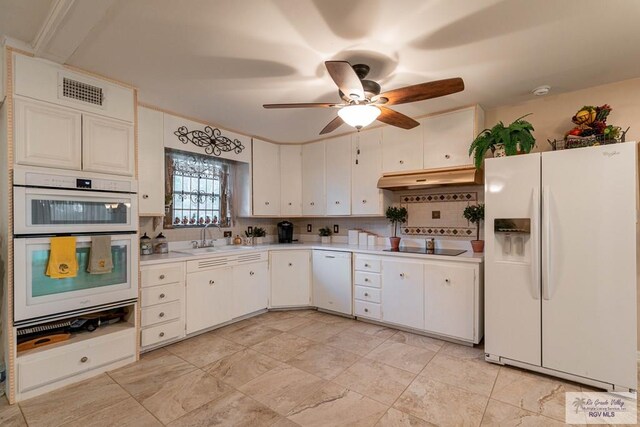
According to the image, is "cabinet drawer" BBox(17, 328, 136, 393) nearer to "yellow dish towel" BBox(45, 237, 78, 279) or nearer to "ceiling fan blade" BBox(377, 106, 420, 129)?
"yellow dish towel" BBox(45, 237, 78, 279)

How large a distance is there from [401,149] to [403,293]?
167cm

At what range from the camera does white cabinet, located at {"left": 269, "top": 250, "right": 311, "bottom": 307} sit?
157 inches

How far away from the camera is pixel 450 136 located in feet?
10.5

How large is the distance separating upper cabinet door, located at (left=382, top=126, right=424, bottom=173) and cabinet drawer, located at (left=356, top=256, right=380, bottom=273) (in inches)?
44.0

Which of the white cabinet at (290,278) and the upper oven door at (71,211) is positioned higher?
the upper oven door at (71,211)

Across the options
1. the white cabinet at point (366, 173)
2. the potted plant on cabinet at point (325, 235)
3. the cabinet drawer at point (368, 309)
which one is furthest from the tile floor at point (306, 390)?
the potted plant on cabinet at point (325, 235)

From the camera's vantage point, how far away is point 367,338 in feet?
10.3

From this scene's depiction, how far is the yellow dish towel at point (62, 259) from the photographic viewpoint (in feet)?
7.07

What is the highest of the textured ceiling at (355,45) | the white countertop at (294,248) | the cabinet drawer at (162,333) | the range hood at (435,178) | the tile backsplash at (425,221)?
the textured ceiling at (355,45)

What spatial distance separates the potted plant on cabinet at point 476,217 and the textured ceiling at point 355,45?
3.75 feet

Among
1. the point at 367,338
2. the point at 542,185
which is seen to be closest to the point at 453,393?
the point at 367,338

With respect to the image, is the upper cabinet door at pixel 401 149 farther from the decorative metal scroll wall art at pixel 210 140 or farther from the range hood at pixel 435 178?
the decorative metal scroll wall art at pixel 210 140

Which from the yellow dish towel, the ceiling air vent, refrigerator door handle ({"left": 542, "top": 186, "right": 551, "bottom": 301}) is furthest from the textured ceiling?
the yellow dish towel

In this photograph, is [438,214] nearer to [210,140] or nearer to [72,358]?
[210,140]
